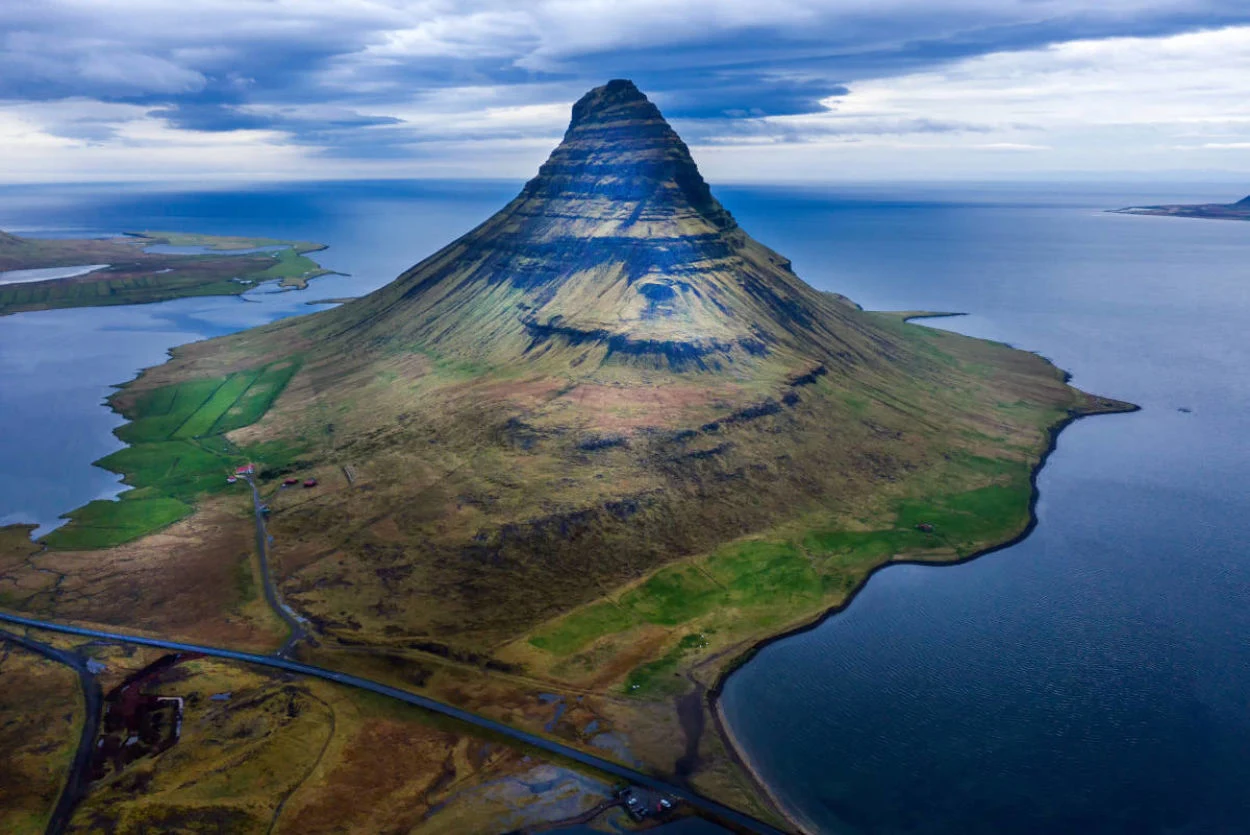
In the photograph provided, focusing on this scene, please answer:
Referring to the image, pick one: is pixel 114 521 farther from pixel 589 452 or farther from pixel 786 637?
pixel 786 637

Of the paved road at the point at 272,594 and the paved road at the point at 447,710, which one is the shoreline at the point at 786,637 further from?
the paved road at the point at 272,594

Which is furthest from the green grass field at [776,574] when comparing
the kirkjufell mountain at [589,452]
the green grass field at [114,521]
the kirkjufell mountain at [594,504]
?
the green grass field at [114,521]

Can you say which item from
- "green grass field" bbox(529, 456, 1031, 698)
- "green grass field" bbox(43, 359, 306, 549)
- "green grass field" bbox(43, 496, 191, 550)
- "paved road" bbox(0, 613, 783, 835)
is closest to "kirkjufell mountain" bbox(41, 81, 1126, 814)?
"green grass field" bbox(529, 456, 1031, 698)

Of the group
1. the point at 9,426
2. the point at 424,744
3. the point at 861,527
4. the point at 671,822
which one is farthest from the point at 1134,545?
the point at 9,426

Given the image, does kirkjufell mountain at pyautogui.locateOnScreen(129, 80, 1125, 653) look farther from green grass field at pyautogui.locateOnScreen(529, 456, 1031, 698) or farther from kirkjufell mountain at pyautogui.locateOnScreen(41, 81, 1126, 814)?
green grass field at pyautogui.locateOnScreen(529, 456, 1031, 698)

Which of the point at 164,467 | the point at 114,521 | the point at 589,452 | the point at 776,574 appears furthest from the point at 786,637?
the point at 164,467

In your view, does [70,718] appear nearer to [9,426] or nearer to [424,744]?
[424,744]
